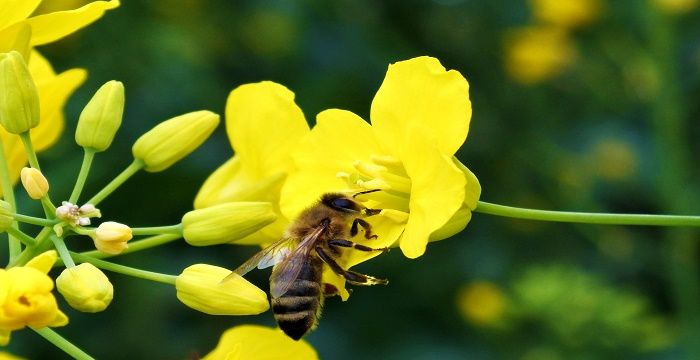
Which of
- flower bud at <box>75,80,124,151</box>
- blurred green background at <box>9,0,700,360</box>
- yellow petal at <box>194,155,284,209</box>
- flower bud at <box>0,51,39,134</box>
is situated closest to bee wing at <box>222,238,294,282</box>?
yellow petal at <box>194,155,284,209</box>

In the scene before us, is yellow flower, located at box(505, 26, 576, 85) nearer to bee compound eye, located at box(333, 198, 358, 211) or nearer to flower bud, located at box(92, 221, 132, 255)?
bee compound eye, located at box(333, 198, 358, 211)

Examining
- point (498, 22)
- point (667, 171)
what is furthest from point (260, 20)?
point (667, 171)

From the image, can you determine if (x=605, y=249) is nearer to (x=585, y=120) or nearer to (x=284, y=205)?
(x=585, y=120)

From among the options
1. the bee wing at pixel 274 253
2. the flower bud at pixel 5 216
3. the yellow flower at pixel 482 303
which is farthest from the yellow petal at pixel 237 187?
the yellow flower at pixel 482 303

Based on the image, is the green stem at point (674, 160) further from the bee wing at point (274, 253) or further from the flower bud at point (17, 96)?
the flower bud at point (17, 96)

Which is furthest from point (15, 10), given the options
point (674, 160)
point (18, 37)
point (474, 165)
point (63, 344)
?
point (474, 165)

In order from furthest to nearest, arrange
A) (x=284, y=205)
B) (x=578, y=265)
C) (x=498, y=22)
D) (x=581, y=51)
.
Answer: (x=581, y=51)
(x=498, y=22)
(x=578, y=265)
(x=284, y=205)
